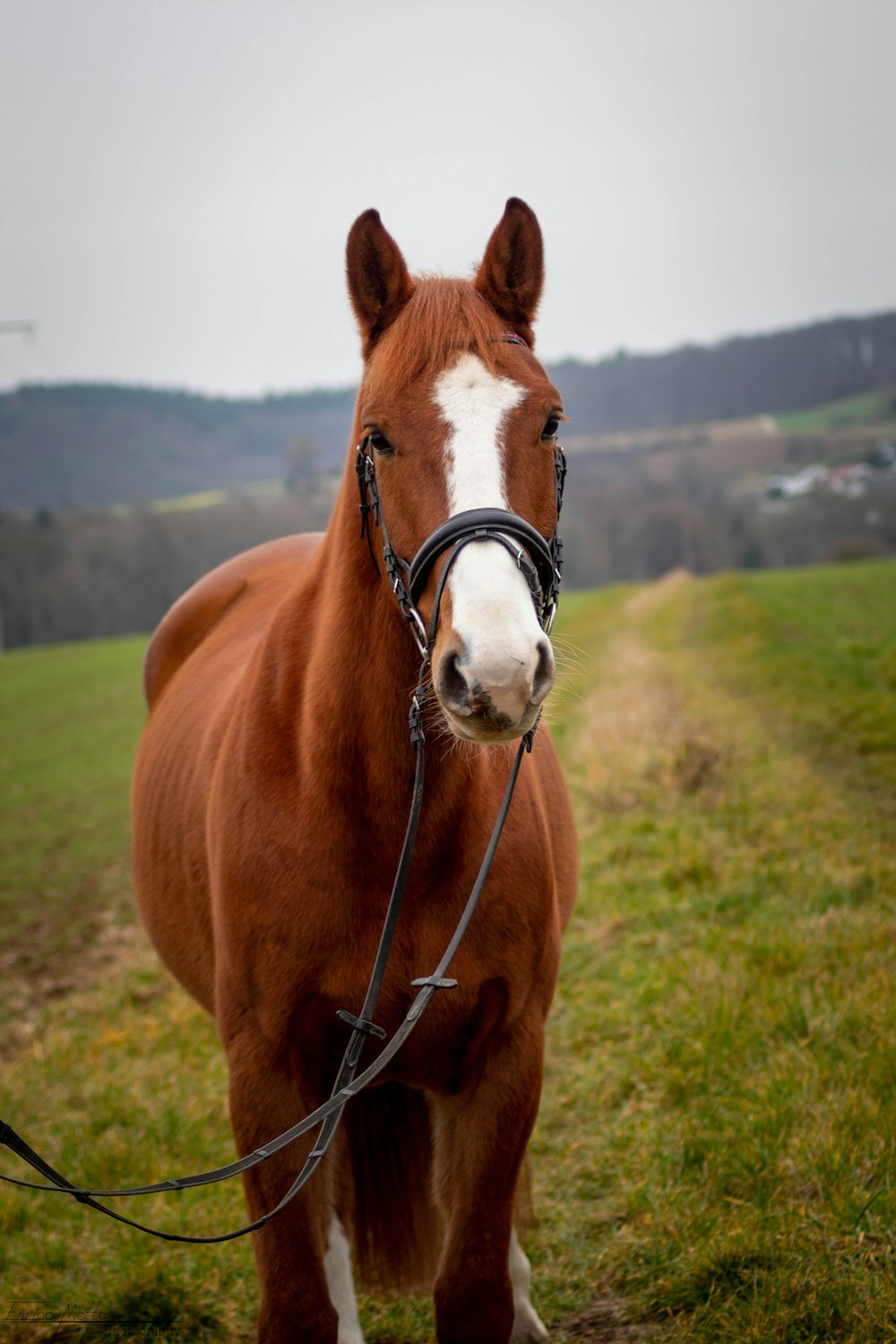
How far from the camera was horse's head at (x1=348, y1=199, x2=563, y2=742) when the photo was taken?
5.82 feet

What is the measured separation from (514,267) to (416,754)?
4.03ft

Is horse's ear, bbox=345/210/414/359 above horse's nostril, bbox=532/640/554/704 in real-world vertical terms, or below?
above

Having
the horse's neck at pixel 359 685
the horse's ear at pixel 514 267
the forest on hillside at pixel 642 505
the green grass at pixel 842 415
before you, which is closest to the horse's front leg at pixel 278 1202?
the horse's neck at pixel 359 685

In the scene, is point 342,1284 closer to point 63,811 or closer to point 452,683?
point 452,683

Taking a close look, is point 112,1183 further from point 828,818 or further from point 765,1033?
point 828,818

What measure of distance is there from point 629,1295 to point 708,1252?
0.31 m

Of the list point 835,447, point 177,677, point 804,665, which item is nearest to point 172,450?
point 835,447

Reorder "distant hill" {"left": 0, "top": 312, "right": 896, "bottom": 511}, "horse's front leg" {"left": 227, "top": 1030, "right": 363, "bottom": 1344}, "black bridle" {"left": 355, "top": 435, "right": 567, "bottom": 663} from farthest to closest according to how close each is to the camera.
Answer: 1. "distant hill" {"left": 0, "top": 312, "right": 896, "bottom": 511}
2. "horse's front leg" {"left": 227, "top": 1030, "right": 363, "bottom": 1344}
3. "black bridle" {"left": 355, "top": 435, "right": 567, "bottom": 663}

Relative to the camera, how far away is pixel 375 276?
92.0 inches

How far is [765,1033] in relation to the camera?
4.42m

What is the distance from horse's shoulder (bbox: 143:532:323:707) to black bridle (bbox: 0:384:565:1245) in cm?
245

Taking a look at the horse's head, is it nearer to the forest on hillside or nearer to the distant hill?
the forest on hillside

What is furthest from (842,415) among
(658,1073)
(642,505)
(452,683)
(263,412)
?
(452,683)

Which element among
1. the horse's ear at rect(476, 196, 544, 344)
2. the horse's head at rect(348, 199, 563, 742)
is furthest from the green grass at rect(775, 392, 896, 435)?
the horse's head at rect(348, 199, 563, 742)
